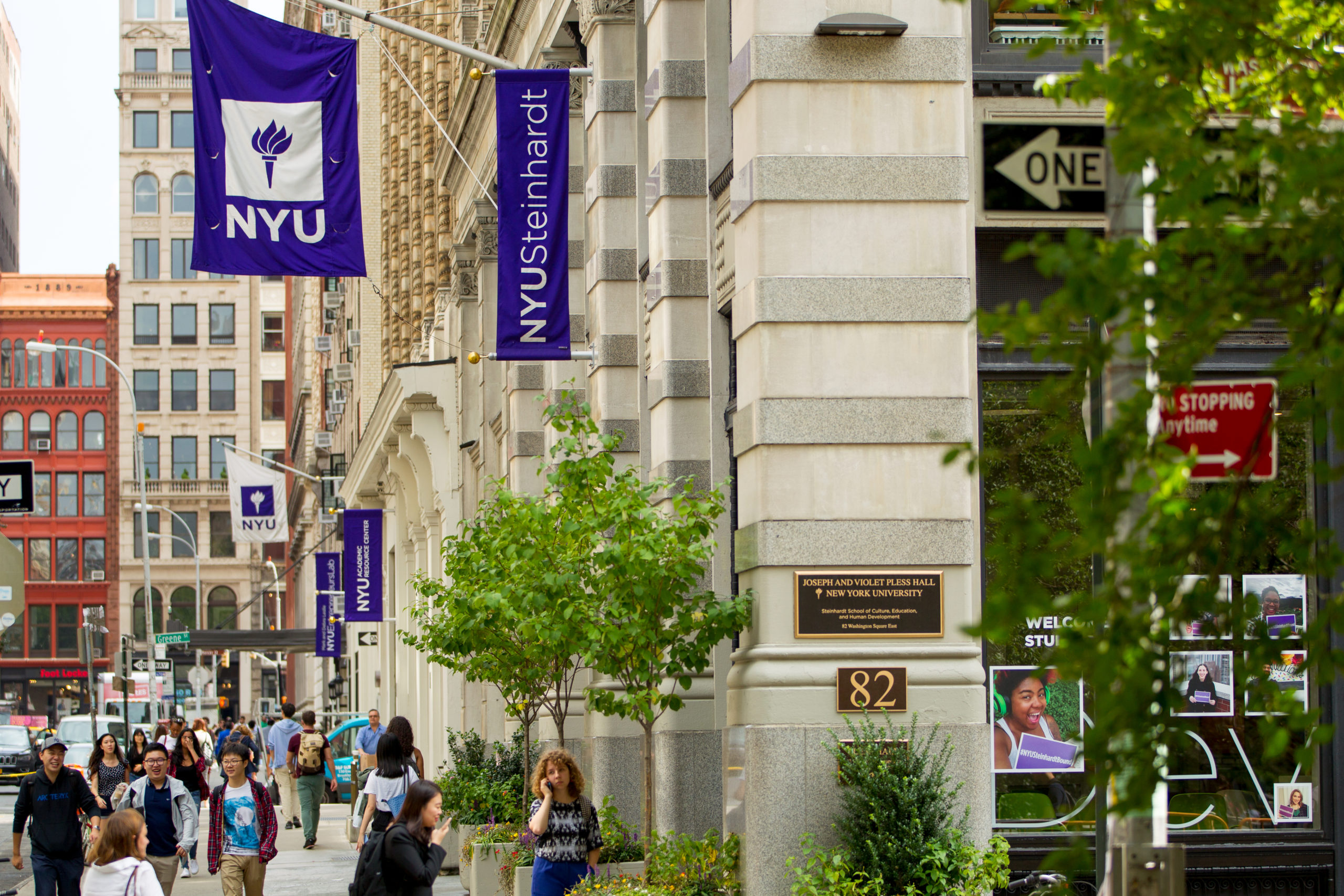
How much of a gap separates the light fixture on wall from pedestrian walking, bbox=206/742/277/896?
7.85 m

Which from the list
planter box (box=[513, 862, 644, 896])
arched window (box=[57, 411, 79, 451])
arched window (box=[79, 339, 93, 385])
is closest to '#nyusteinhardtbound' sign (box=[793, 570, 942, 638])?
planter box (box=[513, 862, 644, 896])

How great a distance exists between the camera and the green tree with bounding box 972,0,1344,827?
356cm

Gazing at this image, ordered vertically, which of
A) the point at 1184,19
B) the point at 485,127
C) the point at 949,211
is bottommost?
the point at 1184,19

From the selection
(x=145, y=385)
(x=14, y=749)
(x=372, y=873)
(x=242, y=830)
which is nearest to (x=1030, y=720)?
(x=372, y=873)

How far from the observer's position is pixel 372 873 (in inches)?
397

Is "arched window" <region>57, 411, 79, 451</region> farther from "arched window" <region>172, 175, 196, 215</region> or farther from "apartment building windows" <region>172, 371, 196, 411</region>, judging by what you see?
"arched window" <region>172, 175, 196, 215</region>

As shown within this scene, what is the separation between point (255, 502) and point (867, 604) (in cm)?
4083

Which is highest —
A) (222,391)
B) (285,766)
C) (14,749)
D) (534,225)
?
(222,391)

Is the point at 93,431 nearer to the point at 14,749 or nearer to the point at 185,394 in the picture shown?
the point at 185,394

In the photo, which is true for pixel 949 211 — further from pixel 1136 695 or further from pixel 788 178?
pixel 1136 695

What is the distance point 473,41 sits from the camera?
1220 inches

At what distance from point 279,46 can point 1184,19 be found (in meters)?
13.7

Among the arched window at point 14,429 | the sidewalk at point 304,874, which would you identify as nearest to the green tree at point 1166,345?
the sidewalk at point 304,874

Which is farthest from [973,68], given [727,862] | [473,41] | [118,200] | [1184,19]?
[118,200]
